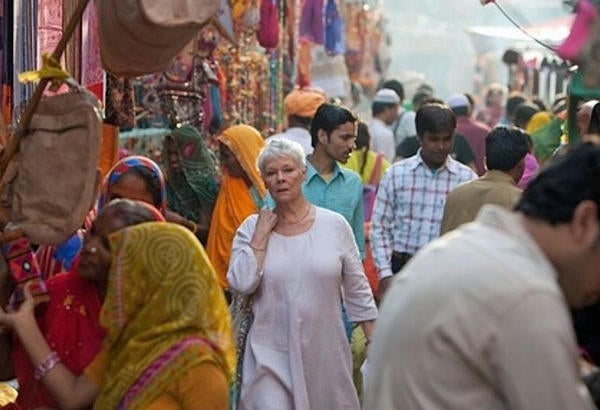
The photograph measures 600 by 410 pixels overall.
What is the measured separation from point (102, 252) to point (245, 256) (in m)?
2.20

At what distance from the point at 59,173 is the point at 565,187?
2.25 m

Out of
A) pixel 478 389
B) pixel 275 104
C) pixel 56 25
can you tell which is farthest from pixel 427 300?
pixel 275 104

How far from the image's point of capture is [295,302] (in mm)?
7484

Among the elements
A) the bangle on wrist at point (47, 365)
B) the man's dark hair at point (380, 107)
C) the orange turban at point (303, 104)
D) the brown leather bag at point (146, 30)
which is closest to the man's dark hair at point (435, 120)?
the orange turban at point (303, 104)

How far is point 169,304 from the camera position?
515cm

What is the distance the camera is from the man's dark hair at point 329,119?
31.5 ft

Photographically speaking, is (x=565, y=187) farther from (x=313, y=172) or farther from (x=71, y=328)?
(x=313, y=172)

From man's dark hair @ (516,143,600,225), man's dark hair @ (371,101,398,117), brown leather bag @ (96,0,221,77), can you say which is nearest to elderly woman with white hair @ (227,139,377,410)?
brown leather bag @ (96,0,221,77)

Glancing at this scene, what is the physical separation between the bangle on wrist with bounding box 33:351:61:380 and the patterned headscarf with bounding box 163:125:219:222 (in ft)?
15.8

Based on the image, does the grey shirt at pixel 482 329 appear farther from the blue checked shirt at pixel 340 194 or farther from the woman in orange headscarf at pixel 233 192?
the woman in orange headscarf at pixel 233 192

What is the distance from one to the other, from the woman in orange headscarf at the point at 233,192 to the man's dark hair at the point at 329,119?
40cm

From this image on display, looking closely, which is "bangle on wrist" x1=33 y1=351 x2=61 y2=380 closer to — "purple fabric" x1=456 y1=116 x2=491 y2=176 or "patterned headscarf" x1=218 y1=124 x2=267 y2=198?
"patterned headscarf" x1=218 y1=124 x2=267 y2=198

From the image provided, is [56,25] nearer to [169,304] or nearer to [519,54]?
[169,304]

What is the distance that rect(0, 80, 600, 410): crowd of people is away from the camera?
12.1 ft
